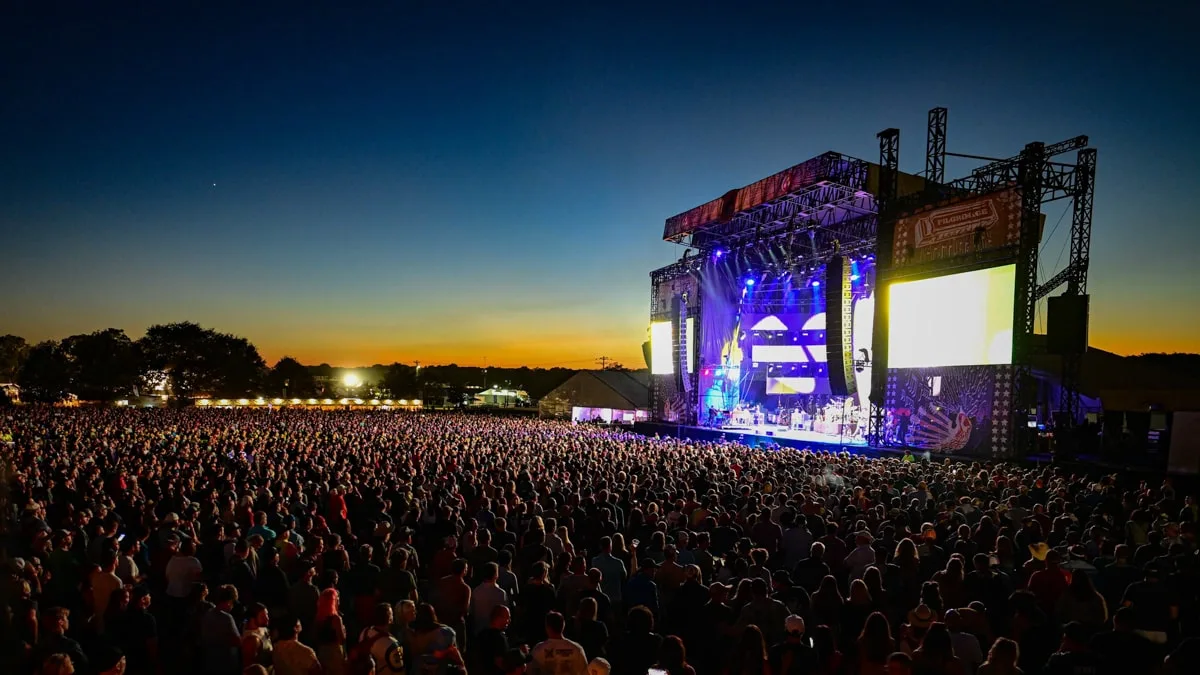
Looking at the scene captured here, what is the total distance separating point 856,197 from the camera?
25.1 metres

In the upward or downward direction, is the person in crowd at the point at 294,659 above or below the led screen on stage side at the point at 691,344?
below

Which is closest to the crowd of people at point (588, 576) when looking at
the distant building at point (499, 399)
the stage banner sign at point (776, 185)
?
the stage banner sign at point (776, 185)

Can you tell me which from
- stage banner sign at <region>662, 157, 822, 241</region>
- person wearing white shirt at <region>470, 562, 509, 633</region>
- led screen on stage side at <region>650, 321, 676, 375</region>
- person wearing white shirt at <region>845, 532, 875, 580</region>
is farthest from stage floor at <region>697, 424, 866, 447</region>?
person wearing white shirt at <region>470, 562, 509, 633</region>

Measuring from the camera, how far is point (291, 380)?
75312 millimetres

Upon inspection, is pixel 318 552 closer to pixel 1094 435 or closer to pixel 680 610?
pixel 680 610

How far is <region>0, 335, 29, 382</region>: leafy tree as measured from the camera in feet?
213

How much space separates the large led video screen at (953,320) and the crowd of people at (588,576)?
6924 mm

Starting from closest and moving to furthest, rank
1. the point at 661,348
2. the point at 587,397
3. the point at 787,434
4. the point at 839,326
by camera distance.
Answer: the point at 839,326 → the point at 787,434 → the point at 661,348 → the point at 587,397

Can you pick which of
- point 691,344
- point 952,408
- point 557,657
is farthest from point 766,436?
point 557,657

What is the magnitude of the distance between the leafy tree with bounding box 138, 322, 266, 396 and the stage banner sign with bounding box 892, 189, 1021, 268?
61.6 m

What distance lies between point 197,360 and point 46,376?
1234 cm

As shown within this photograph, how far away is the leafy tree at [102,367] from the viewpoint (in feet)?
194

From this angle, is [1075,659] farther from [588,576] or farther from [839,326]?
[839,326]

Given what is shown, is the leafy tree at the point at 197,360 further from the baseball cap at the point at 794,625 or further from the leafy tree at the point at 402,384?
the baseball cap at the point at 794,625
